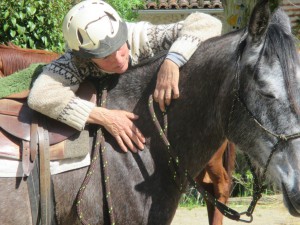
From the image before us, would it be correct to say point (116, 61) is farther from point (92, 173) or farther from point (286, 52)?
point (286, 52)

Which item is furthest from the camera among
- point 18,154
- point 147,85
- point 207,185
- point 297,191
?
point 207,185

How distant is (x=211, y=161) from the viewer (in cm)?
546

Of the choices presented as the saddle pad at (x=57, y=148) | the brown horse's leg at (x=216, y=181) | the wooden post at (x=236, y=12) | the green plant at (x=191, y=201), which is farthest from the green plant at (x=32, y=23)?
the saddle pad at (x=57, y=148)

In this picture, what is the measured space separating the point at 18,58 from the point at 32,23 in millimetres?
1343

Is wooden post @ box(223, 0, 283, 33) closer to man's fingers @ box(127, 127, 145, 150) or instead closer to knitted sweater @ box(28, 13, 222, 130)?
knitted sweater @ box(28, 13, 222, 130)

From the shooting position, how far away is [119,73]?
10.1 ft

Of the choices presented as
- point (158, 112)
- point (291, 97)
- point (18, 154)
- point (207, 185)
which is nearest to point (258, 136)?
point (291, 97)

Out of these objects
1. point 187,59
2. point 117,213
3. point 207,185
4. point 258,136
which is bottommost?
point 207,185

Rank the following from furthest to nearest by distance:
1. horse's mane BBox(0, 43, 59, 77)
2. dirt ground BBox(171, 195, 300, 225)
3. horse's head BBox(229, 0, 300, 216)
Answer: dirt ground BBox(171, 195, 300, 225) < horse's mane BBox(0, 43, 59, 77) < horse's head BBox(229, 0, 300, 216)

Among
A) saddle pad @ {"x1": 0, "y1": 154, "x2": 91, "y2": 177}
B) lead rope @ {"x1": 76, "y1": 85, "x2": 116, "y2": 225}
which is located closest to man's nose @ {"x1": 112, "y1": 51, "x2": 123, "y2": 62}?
lead rope @ {"x1": 76, "y1": 85, "x2": 116, "y2": 225}

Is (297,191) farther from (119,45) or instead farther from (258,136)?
(119,45)

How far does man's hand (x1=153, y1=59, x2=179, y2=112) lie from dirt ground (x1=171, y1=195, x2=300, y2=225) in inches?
171

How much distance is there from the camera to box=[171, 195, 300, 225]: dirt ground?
7133mm

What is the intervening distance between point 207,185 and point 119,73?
110 inches
